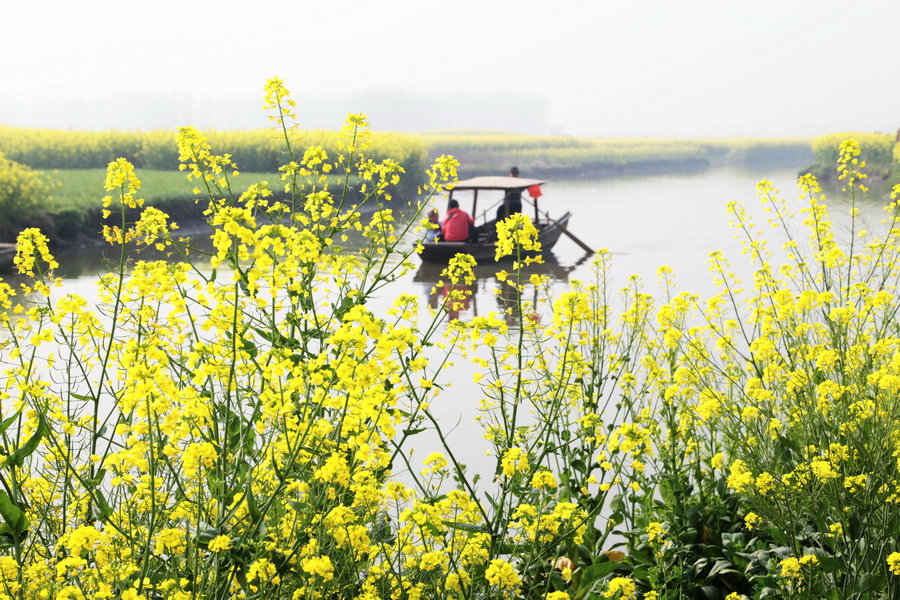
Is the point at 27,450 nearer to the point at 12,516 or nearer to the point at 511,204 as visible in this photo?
the point at 12,516

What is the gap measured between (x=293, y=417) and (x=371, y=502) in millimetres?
337

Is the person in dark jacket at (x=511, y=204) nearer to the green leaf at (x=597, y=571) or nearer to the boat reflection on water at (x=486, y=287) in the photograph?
the boat reflection on water at (x=486, y=287)

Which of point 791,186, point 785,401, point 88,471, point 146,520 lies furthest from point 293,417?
point 791,186

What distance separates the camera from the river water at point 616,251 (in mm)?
6938

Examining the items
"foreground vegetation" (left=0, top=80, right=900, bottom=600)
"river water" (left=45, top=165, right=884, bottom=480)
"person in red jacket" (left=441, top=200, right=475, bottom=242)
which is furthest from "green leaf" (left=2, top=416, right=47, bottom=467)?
"person in red jacket" (left=441, top=200, right=475, bottom=242)

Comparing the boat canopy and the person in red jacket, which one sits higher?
the boat canopy

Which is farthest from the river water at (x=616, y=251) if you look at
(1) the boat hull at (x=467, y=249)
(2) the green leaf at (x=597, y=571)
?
(2) the green leaf at (x=597, y=571)

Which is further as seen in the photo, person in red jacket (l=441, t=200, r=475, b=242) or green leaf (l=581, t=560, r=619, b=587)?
person in red jacket (l=441, t=200, r=475, b=242)

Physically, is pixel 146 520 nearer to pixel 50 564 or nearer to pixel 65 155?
pixel 50 564

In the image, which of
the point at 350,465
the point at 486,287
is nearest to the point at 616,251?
the point at 486,287

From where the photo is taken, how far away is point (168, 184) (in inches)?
798

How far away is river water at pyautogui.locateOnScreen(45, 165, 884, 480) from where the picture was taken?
273 inches

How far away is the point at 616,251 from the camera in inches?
647

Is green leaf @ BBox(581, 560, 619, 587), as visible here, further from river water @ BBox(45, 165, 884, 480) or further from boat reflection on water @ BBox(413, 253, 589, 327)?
boat reflection on water @ BBox(413, 253, 589, 327)
